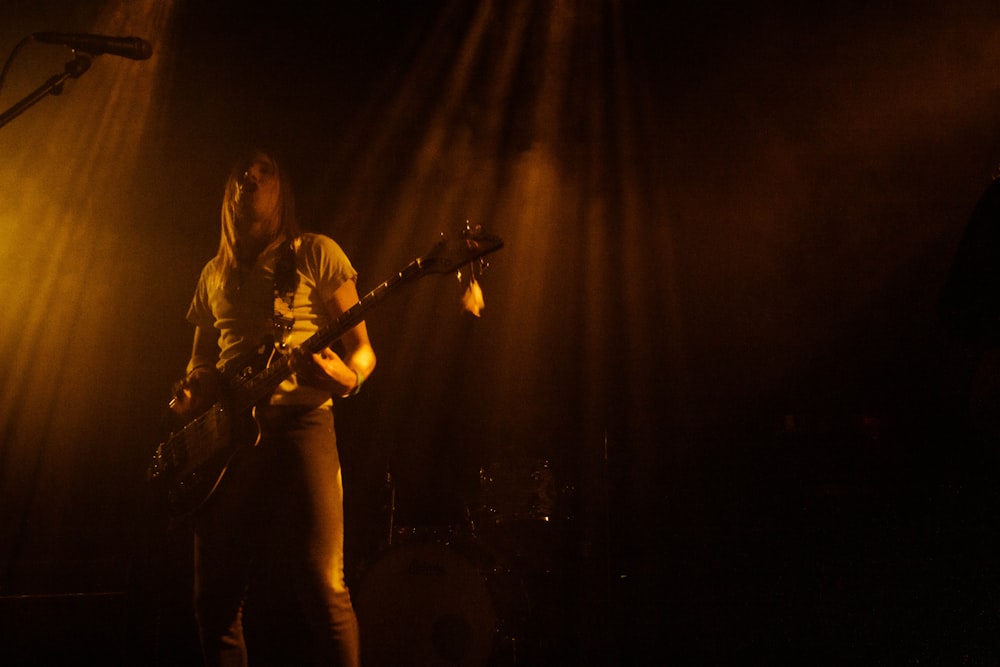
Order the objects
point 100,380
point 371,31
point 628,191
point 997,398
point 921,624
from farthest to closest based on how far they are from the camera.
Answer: point 628,191
point 371,31
point 100,380
point 921,624
point 997,398

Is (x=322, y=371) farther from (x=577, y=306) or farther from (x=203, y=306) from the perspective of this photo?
(x=577, y=306)

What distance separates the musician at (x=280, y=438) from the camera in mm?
2199

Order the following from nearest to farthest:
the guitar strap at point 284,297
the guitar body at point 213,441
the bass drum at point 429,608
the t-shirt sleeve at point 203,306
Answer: the guitar body at point 213,441 → the guitar strap at point 284,297 → the t-shirt sleeve at point 203,306 → the bass drum at point 429,608

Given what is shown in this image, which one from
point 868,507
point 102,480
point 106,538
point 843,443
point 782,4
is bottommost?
point 106,538

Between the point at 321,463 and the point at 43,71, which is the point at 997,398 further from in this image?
the point at 43,71

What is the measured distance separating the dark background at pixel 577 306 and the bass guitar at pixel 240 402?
113 centimetres

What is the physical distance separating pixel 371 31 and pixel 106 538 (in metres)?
2.96

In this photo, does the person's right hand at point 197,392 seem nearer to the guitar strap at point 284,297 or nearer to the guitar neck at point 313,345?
the guitar neck at point 313,345

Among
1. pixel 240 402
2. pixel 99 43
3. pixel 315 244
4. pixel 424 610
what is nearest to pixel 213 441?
pixel 240 402

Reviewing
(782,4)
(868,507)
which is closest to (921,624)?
(868,507)

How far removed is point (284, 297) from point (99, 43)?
3.87 feet

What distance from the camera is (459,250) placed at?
2492 mm

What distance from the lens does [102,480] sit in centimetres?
371

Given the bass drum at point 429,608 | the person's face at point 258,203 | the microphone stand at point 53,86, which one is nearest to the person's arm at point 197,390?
the person's face at point 258,203
